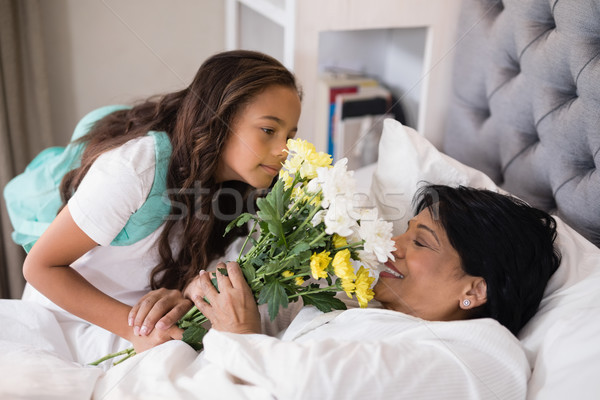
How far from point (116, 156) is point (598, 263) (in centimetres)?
112

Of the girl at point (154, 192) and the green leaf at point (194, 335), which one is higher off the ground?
the girl at point (154, 192)

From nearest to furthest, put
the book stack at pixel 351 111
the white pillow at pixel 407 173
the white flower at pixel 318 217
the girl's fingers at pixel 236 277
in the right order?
the white flower at pixel 318 217 < the girl's fingers at pixel 236 277 < the white pillow at pixel 407 173 < the book stack at pixel 351 111

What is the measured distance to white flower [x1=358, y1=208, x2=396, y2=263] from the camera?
0.94m

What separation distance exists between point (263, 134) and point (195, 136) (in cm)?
17

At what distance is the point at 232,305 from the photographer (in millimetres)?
1070

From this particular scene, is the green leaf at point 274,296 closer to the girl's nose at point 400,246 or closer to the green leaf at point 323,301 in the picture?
the green leaf at point 323,301

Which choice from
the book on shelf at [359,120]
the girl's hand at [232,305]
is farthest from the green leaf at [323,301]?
the book on shelf at [359,120]

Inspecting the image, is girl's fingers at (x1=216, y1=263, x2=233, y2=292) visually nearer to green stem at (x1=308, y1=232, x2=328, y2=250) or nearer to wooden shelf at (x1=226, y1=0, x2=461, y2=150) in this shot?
green stem at (x1=308, y1=232, x2=328, y2=250)

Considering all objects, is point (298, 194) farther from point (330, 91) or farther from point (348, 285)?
point (330, 91)

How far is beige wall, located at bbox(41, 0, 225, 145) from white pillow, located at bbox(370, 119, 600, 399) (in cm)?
113

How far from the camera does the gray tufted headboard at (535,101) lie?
1.31 meters

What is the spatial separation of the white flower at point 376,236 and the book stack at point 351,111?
1.12m

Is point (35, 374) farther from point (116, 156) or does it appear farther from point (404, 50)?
point (404, 50)

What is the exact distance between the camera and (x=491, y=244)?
3.65 feet
